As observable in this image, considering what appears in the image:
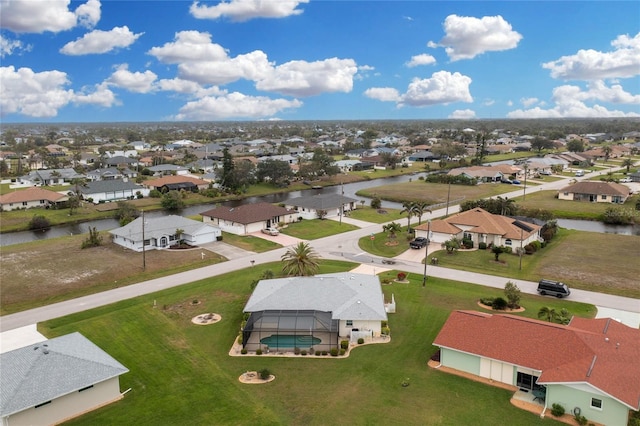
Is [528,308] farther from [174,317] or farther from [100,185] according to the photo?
[100,185]

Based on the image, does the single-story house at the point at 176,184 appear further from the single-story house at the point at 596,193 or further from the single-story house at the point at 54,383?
the single-story house at the point at 596,193

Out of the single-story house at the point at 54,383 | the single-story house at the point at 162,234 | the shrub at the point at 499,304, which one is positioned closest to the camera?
the single-story house at the point at 54,383

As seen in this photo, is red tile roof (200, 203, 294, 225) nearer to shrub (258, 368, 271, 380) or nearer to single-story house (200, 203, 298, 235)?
single-story house (200, 203, 298, 235)

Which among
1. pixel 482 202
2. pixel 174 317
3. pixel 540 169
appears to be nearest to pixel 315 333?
pixel 174 317

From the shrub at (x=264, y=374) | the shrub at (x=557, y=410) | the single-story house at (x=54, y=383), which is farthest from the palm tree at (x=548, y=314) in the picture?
the single-story house at (x=54, y=383)

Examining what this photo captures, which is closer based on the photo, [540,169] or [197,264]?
[197,264]
